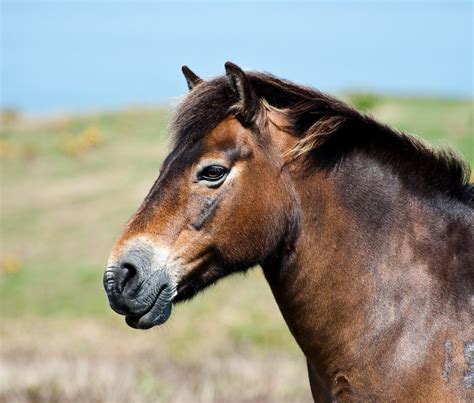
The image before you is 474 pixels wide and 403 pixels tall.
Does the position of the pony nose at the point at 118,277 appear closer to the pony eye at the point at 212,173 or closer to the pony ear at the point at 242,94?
the pony eye at the point at 212,173

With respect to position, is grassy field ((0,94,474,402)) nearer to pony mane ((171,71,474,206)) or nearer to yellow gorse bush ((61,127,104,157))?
yellow gorse bush ((61,127,104,157))

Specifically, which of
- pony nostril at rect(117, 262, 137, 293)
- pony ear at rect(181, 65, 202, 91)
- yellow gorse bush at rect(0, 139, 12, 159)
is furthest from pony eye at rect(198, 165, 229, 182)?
yellow gorse bush at rect(0, 139, 12, 159)

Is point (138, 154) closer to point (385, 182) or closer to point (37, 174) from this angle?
point (37, 174)

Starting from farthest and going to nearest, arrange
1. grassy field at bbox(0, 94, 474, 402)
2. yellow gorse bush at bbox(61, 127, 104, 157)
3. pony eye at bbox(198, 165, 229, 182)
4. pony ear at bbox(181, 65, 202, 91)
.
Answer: yellow gorse bush at bbox(61, 127, 104, 157) < grassy field at bbox(0, 94, 474, 402) < pony ear at bbox(181, 65, 202, 91) < pony eye at bbox(198, 165, 229, 182)

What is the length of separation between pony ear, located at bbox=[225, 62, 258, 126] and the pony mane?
0.06 meters

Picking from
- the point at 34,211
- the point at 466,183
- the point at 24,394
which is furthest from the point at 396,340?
the point at 34,211

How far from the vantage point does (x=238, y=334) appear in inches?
623

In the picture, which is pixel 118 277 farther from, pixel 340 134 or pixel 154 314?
pixel 340 134

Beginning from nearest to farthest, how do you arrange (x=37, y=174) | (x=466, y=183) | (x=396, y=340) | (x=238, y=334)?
1. (x=396, y=340)
2. (x=466, y=183)
3. (x=238, y=334)
4. (x=37, y=174)

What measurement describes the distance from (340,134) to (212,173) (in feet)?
2.47

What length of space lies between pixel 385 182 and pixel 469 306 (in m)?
0.77

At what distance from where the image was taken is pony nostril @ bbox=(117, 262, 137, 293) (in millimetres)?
3953

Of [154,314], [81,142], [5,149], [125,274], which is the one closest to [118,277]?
[125,274]

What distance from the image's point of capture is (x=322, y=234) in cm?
423
